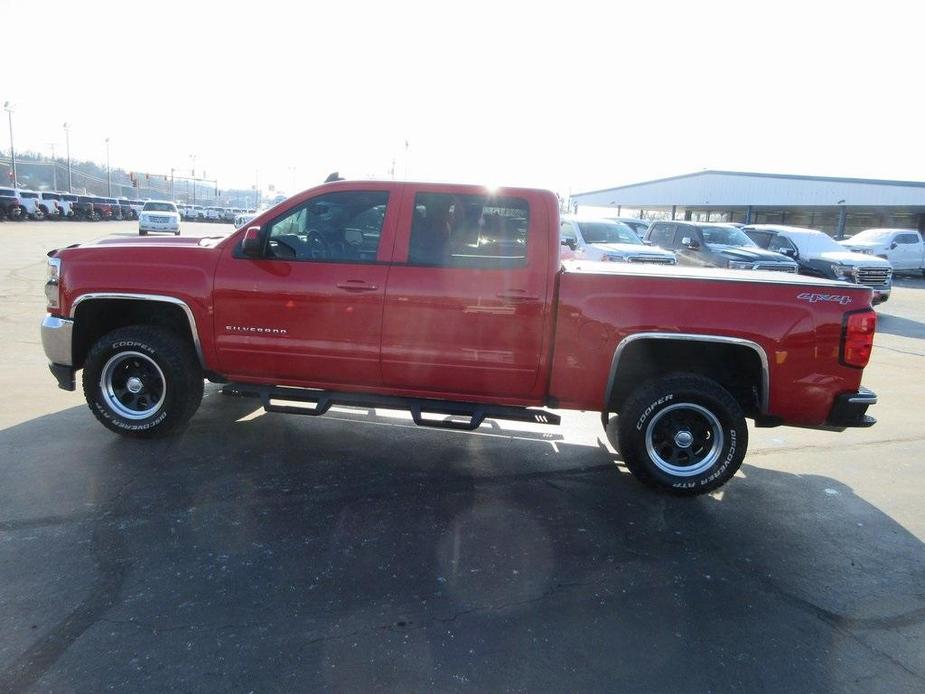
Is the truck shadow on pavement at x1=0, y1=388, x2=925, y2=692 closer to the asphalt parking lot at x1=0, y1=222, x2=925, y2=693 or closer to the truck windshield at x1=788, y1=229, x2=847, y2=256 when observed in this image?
the asphalt parking lot at x1=0, y1=222, x2=925, y2=693

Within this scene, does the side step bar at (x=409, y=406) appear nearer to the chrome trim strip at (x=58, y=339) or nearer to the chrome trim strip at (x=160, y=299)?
the chrome trim strip at (x=160, y=299)

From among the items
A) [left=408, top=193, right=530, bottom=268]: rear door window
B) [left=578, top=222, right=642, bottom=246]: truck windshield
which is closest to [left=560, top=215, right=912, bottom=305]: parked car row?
[left=578, top=222, right=642, bottom=246]: truck windshield

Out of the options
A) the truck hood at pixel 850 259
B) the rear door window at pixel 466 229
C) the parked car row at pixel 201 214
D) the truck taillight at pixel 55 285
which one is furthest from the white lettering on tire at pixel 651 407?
the parked car row at pixel 201 214

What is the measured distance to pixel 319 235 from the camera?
15.9 feet

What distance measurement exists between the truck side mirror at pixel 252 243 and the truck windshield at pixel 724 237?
12837mm

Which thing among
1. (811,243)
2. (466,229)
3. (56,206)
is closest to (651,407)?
(466,229)

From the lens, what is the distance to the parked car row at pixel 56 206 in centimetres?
3881

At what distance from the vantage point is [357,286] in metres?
4.62

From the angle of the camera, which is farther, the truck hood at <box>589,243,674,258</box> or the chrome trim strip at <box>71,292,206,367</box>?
the truck hood at <box>589,243,674,258</box>

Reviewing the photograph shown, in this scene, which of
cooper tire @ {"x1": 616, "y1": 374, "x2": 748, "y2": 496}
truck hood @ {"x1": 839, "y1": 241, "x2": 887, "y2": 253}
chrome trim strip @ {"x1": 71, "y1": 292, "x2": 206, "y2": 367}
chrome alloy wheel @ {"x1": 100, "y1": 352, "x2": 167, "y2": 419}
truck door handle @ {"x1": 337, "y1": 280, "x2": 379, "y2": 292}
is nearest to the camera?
cooper tire @ {"x1": 616, "y1": 374, "x2": 748, "y2": 496}

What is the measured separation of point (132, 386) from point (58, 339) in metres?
0.66

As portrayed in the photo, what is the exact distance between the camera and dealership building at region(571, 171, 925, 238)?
138 ft

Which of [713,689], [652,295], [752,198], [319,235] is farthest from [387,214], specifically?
[752,198]

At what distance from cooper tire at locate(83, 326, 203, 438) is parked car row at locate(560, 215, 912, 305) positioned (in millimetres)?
9159
